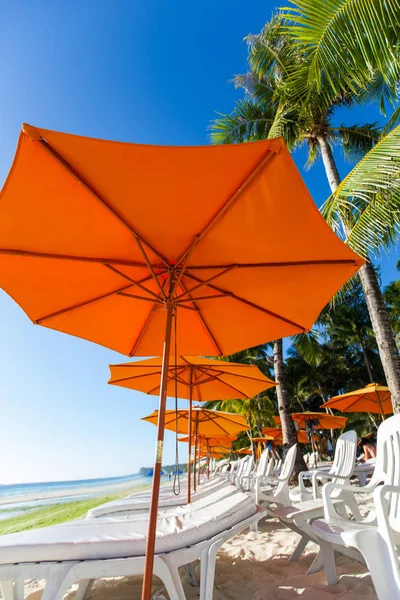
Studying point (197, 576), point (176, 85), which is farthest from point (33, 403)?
point (197, 576)

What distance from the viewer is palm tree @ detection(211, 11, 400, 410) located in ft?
18.5

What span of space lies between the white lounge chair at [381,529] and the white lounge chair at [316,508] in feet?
0.72

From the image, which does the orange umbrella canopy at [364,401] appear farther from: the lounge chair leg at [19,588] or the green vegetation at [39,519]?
the lounge chair leg at [19,588]

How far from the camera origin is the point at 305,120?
8.63m

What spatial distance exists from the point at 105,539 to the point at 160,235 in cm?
198

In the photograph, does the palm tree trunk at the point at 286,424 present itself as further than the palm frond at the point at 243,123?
No

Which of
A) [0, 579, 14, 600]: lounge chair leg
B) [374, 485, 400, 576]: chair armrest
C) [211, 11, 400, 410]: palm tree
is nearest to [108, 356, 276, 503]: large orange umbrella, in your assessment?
[211, 11, 400, 410]: palm tree

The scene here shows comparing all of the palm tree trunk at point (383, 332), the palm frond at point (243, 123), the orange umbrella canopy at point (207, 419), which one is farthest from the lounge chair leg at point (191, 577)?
the palm frond at point (243, 123)

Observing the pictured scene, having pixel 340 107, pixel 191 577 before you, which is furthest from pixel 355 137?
pixel 191 577

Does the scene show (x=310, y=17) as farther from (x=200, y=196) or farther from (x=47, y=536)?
(x=47, y=536)

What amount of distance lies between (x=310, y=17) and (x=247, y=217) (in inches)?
177

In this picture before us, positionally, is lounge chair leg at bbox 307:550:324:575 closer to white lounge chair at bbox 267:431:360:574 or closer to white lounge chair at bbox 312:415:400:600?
white lounge chair at bbox 267:431:360:574

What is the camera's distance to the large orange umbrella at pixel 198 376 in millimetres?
5707

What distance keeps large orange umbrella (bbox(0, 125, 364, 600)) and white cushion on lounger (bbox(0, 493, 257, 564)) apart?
11.9 inches
